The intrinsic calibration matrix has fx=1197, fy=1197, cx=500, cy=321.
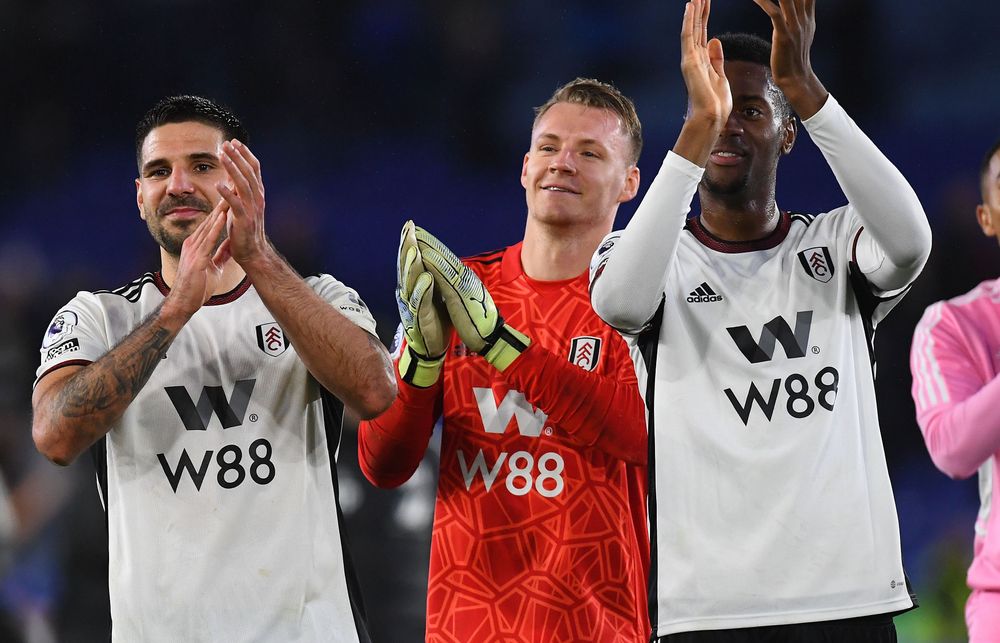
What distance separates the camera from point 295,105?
25.5ft

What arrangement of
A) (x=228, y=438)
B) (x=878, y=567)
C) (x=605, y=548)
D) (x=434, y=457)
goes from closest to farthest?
(x=878, y=567) → (x=228, y=438) → (x=605, y=548) → (x=434, y=457)

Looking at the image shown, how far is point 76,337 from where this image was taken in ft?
9.97

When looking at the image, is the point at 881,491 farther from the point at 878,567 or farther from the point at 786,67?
the point at 786,67

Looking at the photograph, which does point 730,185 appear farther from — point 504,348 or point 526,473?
point 526,473

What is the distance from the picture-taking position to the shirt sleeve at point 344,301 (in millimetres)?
3127

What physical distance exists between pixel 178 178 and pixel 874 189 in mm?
1742

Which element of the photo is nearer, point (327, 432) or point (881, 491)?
point (881, 491)

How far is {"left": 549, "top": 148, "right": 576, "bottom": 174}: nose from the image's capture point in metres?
3.56

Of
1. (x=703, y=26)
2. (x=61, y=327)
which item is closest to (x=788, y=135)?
(x=703, y=26)

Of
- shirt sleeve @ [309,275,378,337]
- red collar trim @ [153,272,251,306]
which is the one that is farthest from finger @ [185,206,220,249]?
shirt sleeve @ [309,275,378,337]

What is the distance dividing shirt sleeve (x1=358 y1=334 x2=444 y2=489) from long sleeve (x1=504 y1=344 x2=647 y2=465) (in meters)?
0.28

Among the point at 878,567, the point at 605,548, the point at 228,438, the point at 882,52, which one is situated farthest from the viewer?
the point at 882,52

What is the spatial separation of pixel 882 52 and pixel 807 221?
16.4 feet

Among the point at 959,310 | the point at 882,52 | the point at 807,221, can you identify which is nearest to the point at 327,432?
the point at 807,221
